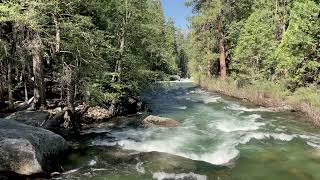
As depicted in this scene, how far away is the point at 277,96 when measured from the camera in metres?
29.5

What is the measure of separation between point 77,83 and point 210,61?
2756 centimetres

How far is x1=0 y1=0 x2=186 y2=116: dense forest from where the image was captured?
63.9 feet

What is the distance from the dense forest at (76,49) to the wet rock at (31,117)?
144 cm

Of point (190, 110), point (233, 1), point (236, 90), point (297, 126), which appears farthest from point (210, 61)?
point (297, 126)

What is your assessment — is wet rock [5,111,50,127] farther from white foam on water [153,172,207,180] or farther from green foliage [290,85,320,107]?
green foliage [290,85,320,107]

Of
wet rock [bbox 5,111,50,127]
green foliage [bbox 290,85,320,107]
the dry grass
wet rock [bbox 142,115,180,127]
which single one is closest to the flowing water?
wet rock [bbox 142,115,180,127]

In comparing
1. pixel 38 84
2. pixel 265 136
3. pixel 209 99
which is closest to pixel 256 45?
pixel 209 99

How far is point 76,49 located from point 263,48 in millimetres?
19768

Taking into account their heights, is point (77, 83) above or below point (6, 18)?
below

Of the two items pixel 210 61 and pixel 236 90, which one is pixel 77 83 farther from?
pixel 210 61

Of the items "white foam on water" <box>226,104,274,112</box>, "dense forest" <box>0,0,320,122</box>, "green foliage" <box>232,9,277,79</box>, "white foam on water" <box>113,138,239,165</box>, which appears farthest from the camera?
"green foliage" <box>232,9,277,79</box>

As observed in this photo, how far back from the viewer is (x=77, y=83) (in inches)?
820

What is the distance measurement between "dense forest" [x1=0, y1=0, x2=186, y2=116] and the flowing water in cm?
273

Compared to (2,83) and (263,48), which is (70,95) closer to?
(2,83)
